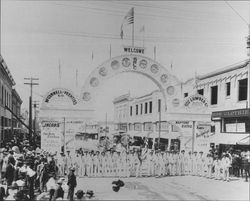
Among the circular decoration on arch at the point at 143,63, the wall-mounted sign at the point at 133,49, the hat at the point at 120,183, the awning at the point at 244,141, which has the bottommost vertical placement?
the hat at the point at 120,183

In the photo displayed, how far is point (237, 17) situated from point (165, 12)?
2.97 ft

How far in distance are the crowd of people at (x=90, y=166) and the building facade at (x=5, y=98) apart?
188 millimetres

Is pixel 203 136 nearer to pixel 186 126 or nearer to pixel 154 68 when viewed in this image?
pixel 186 126

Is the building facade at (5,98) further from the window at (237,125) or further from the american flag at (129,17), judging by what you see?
the window at (237,125)

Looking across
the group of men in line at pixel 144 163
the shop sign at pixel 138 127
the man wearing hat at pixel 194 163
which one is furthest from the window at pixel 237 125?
the shop sign at pixel 138 127

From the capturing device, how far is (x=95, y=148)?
357cm

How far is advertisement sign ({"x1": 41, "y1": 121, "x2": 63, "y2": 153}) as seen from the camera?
3484mm

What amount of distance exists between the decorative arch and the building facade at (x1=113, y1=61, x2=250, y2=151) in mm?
142

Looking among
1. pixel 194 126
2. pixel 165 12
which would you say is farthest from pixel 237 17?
pixel 194 126

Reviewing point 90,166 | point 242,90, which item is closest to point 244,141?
point 242,90

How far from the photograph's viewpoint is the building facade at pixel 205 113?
3861mm

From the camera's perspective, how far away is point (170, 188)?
3848mm

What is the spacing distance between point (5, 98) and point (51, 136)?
60 centimetres

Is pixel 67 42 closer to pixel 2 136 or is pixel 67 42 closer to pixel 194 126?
pixel 2 136
